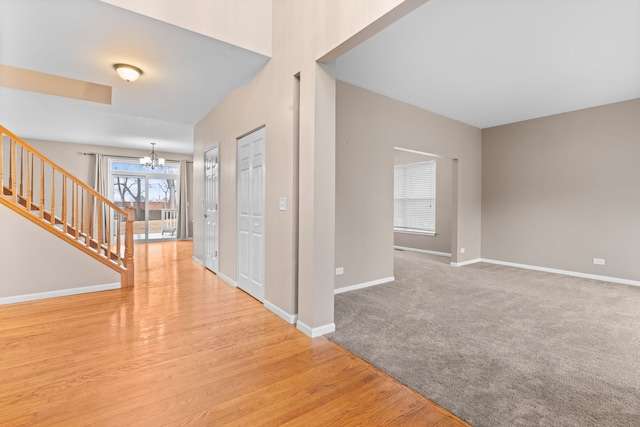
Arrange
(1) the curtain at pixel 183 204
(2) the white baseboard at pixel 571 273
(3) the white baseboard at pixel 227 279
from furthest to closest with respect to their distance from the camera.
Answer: (1) the curtain at pixel 183 204 < (2) the white baseboard at pixel 571 273 < (3) the white baseboard at pixel 227 279

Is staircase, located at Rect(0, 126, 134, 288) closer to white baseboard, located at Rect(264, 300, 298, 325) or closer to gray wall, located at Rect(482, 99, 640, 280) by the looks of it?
white baseboard, located at Rect(264, 300, 298, 325)

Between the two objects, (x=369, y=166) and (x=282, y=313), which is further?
(x=369, y=166)

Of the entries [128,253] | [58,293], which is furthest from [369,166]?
[58,293]

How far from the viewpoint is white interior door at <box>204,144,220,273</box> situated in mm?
4812

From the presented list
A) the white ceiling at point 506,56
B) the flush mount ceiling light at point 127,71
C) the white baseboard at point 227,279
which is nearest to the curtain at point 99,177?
the white baseboard at point 227,279

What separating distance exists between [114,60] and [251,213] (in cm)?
231

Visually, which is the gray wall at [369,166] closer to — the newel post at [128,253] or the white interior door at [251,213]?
the white interior door at [251,213]

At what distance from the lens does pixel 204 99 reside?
454 cm

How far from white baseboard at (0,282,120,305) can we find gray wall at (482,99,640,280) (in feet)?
22.5

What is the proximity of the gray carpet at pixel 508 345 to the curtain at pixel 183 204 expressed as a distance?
737 centimetres

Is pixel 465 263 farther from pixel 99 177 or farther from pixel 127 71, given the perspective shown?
pixel 99 177

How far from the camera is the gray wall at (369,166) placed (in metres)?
4.05

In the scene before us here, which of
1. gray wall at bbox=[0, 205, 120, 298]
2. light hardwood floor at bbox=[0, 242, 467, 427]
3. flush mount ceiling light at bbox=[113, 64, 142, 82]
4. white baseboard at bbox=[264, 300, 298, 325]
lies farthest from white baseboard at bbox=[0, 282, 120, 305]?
flush mount ceiling light at bbox=[113, 64, 142, 82]

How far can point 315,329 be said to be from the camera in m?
2.59
